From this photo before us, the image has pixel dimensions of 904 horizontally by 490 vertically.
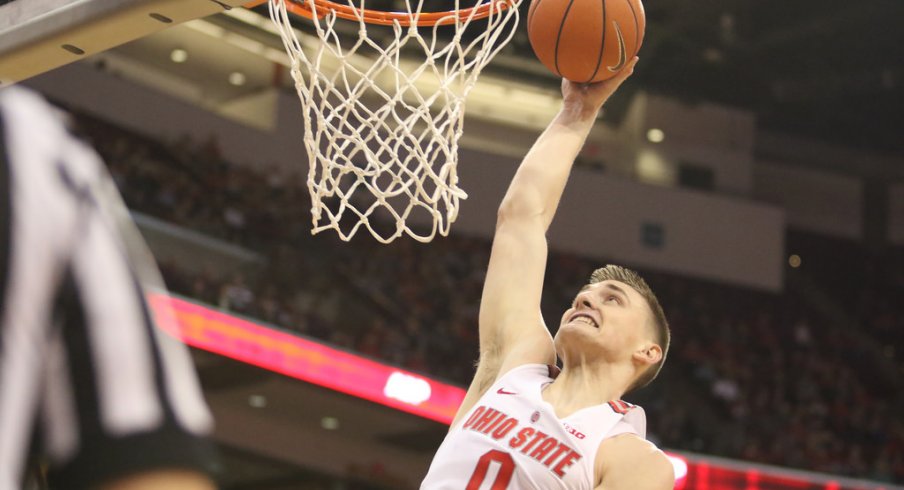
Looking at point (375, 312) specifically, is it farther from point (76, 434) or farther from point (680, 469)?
point (76, 434)

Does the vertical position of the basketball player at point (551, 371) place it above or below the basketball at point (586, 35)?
A: below

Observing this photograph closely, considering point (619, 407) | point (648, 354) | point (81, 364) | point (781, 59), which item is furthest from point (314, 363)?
point (781, 59)

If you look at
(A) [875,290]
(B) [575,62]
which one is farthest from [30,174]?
(A) [875,290]

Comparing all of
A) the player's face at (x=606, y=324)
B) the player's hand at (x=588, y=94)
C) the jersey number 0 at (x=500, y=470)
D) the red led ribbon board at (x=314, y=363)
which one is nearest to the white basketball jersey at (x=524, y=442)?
the jersey number 0 at (x=500, y=470)

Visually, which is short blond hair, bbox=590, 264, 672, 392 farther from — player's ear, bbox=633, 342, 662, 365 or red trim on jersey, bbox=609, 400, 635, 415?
red trim on jersey, bbox=609, 400, 635, 415

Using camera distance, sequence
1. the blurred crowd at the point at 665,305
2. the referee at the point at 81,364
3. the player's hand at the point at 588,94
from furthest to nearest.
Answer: the blurred crowd at the point at 665,305 → the player's hand at the point at 588,94 → the referee at the point at 81,364

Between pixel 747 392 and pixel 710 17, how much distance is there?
18.3 feet

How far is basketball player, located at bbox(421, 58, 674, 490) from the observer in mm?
2789

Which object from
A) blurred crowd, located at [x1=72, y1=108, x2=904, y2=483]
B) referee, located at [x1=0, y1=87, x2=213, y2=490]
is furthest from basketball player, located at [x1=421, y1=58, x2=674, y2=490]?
blurred crowd, located at [x1=72, y1=108, x2=904, y2=483]

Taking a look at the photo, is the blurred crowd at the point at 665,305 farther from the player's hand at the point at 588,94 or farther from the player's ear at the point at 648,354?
the player's ear at the point at 648,354

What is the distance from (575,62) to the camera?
3.42m

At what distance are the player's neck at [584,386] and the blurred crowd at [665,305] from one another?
7.07 meters

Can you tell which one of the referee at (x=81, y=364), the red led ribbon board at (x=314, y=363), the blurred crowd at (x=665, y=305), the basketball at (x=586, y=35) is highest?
the blurred crowd at (x=665, y=305)

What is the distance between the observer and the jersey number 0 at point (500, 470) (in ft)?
9.10
